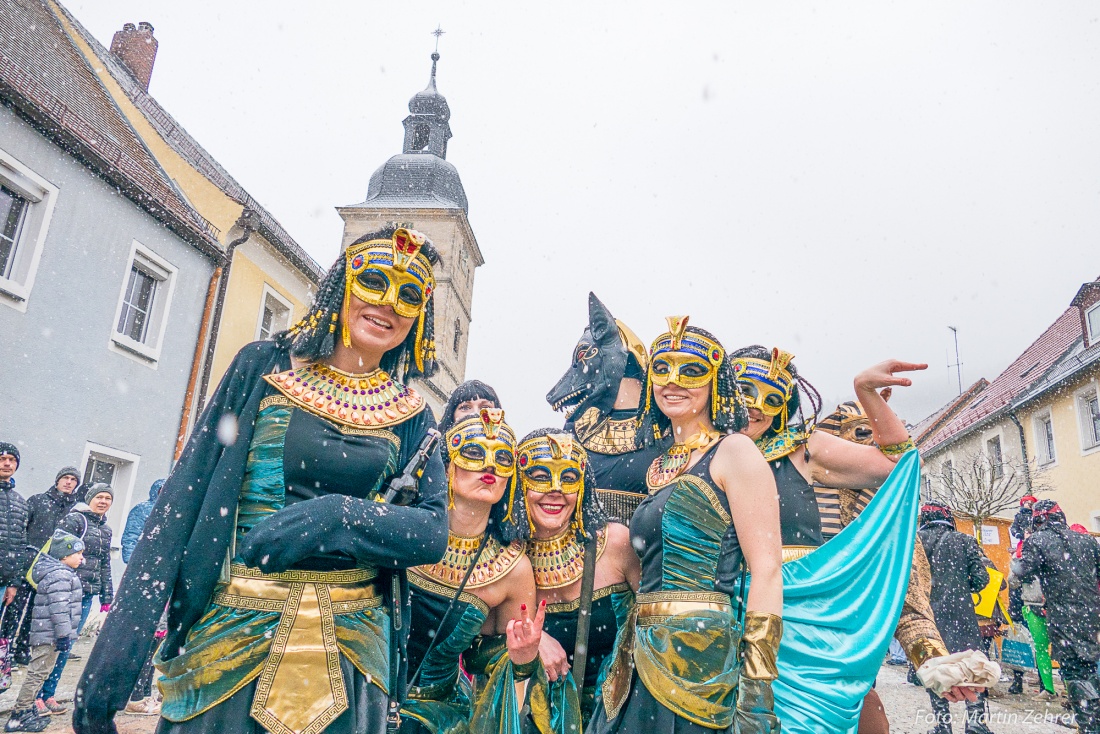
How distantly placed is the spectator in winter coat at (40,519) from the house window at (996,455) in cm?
2438

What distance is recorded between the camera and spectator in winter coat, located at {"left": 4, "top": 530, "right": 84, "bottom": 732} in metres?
5.75

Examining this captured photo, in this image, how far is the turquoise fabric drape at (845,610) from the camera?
2865 millimetres

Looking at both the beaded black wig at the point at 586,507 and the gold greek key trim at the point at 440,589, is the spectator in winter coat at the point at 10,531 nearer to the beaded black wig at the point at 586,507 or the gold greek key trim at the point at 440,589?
the gold greek key trim at the point at 440,589

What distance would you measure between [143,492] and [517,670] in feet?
37.8

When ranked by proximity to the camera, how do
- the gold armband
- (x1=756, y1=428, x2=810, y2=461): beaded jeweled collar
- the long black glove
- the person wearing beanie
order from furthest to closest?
the person wearing beanie < (x1=756, y1=428, x2=810, y2=461): beaded jeweled collar < the gold armband < the long black glove

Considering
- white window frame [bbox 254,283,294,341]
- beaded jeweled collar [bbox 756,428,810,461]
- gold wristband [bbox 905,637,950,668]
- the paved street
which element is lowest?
the paved street

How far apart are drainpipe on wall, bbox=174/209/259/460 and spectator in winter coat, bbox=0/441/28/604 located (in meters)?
6.83

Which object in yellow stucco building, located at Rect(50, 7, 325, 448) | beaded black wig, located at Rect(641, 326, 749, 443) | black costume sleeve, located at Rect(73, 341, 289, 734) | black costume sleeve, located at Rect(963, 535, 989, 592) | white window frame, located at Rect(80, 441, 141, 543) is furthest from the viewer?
yellow stucco building, located at Rect(50, 7, 325, 448)

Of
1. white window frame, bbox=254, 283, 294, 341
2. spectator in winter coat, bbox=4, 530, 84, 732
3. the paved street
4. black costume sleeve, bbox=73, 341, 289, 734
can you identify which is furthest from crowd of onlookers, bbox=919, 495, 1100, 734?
white window frame, bbox=254, 283, 294, 341

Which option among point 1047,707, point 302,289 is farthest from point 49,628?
point 302,289

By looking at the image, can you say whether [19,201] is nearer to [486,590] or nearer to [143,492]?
[143,492]

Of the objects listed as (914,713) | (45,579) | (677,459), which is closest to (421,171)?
(45,579)

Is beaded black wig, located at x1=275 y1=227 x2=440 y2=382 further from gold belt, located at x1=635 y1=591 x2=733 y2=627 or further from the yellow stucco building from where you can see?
the yellow stucco building

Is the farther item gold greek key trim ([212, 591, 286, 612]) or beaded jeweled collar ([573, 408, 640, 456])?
beaded jeweled collar ([573, 408, 640, 456])
